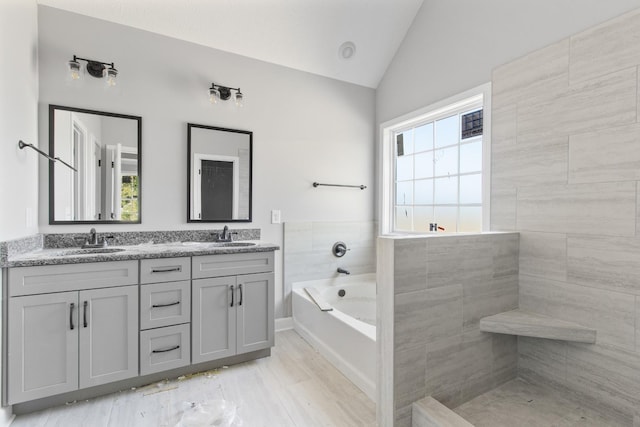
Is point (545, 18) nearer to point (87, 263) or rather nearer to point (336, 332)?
point (336, 332)

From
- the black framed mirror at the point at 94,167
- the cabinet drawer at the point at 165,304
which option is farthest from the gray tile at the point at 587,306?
the black framed mirror at the point at 94,167

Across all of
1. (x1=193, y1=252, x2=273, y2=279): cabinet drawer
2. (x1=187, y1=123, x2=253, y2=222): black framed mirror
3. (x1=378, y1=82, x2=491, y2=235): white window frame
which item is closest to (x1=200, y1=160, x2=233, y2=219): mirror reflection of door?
(x1=187, y1=123, x2=253, y2=222): black framed mirror

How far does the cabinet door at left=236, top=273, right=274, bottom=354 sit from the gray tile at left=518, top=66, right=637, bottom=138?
6.55 feet

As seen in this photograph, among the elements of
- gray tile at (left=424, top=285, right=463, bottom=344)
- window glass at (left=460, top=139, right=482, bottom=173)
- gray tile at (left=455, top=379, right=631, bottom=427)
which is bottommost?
gray tile at (left=455, top=379, right=631, bottom=427)

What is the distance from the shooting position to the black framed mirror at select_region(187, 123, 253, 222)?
2564 mm

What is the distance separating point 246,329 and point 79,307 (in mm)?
1030

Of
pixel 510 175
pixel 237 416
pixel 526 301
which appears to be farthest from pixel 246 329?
pixel 510 175

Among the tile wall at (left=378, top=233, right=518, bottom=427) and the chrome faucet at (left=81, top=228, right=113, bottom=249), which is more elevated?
the chrome faucet at (left=81, top=228, right=113, bottom=249)

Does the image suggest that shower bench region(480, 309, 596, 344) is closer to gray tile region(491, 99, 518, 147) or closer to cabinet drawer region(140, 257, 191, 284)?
gray tile region(491, 99, 518, 147)

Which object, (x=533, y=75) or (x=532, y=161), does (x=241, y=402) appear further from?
(x=533, y=75)

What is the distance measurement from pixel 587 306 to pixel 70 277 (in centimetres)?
277

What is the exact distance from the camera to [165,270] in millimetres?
2010

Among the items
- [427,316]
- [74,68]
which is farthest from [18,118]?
[427,316]

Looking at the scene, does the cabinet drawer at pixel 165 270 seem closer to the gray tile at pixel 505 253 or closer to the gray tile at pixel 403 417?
the gray tile at pixel 403 417
